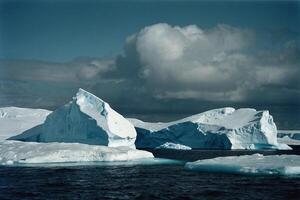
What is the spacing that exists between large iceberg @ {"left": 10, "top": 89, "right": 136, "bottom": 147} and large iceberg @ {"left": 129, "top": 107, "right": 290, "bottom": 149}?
21.6 metres

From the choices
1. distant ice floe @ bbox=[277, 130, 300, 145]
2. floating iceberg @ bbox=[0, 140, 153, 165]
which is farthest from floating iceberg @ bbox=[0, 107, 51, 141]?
distant ice floe @ bbox=[277, 130, 300, 145]

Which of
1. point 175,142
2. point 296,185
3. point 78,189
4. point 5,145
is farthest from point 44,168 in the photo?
point 175,142

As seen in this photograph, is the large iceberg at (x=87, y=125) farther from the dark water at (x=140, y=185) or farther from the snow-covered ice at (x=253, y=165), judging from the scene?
the dark water at (x=140, y=185)

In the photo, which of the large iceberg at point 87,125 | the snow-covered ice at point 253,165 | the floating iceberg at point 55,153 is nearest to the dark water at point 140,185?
the snow-covered ice at point 253,165

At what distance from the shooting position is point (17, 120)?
238 ft

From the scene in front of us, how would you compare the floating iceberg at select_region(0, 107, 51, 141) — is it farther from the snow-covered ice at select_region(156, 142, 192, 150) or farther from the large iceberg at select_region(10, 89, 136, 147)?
the snow-covered ice at select_region(156, 142, 192, 150)

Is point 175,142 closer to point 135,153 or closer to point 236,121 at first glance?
point 236,121

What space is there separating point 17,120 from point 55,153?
35114 mm

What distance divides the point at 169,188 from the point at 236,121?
185 ft

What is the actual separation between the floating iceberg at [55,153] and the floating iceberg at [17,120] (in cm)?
2314

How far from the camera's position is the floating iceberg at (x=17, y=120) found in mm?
66812

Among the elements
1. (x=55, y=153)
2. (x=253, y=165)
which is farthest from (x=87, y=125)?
(x=253, y=165)

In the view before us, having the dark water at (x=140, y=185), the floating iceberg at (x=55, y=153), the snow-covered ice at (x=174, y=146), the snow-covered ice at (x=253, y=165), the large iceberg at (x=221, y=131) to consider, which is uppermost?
the large iceberg at (x=221, y=131)

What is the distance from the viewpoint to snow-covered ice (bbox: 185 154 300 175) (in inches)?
1134
